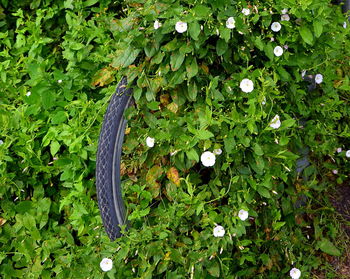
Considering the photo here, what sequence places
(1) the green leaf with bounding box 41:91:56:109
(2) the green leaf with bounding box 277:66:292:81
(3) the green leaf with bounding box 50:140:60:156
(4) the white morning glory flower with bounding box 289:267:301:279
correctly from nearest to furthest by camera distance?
(2) the green leaf with bounding box 277:66:292:81 < (4) the white morning glory flower with bounding box 289:267:301:279 < (3) the green leaf with bounding box 50:140:60:156 < (1) the green leaf with bounding box 41:91:56:109

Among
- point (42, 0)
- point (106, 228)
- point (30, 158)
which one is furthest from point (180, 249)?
point (42, 0)

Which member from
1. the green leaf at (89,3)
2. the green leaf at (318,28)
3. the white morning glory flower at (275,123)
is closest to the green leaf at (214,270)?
the white morning glory flower at (275,123)

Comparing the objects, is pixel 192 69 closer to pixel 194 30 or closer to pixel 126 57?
pixel 194 30

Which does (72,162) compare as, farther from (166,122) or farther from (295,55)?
(295,55)

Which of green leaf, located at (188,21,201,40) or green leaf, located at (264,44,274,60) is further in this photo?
green leaf, located at (264,44,274,60)

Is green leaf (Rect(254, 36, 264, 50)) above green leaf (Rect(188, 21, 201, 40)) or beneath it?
beneath

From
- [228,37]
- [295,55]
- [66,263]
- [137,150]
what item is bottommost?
[66,263]

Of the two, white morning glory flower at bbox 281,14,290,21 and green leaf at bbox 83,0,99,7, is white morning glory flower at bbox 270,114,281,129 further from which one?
green leaf at bbox 83,0,99,7

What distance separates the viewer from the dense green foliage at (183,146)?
98.7 inches

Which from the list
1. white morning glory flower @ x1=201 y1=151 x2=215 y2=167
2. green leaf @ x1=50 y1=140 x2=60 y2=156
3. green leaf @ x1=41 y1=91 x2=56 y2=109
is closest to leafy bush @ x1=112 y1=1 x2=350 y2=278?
white morning glory flower @ x1=201 y1=151 x2=215 y2=167

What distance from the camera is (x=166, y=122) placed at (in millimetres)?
2527

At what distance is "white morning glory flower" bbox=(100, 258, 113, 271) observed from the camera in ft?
8.05

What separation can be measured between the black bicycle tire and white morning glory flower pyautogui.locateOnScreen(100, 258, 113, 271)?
168 mm

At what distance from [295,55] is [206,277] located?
114cm
